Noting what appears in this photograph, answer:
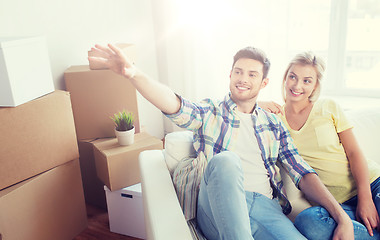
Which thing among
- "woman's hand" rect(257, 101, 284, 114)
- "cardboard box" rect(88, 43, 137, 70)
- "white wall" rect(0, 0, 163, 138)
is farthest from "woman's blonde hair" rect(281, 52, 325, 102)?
"white wall" rect(0, 0, 163, 138)

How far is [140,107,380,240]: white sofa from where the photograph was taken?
987 millimetres

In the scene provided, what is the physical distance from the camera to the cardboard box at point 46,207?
1.44 meters

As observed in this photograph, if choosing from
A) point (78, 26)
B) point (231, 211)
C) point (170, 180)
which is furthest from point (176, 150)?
point (78, 26)

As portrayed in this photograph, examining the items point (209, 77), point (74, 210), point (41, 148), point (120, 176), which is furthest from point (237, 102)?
point (209, 77)

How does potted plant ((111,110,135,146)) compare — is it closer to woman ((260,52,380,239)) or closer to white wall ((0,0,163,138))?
white wall ((0,0,163,138))

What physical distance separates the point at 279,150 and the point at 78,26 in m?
1.50

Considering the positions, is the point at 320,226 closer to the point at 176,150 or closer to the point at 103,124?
the point at 176,150

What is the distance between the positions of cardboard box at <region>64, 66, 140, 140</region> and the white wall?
0.53ft

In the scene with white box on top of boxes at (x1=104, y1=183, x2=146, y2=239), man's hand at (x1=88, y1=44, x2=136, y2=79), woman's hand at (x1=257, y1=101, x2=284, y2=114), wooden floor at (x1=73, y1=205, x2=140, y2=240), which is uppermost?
man's hand at (x1=88, y1=44, x2=136, y2=79)

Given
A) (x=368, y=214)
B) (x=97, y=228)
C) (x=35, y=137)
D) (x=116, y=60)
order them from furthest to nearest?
(x=97, y=228) → (x=35, y=137) → (x=368, y=214) → (x=116, y=60)

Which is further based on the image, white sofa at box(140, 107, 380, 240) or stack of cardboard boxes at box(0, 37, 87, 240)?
stack of cardboard boxes at box(0, 37, 87, 240)

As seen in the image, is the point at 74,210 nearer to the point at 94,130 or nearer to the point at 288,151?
the point at 94,130

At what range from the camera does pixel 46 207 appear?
1622 mm

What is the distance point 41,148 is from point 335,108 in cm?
132
